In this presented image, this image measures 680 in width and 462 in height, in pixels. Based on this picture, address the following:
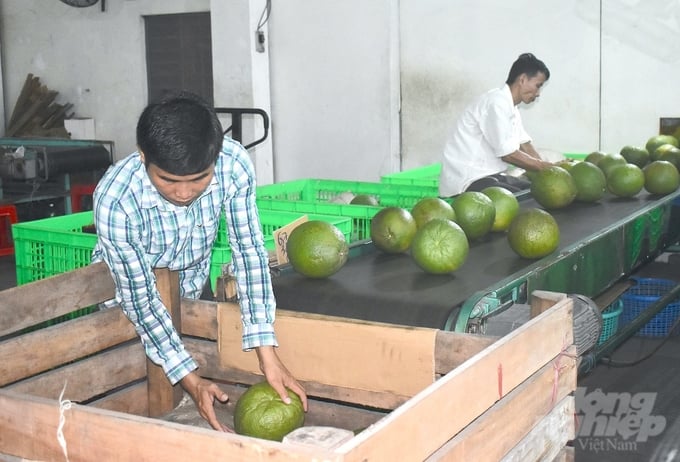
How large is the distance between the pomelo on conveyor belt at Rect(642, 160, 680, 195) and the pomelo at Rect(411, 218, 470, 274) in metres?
1.78

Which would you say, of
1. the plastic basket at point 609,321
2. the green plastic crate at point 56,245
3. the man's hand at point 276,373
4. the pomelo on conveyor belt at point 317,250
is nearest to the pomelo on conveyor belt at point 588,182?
the plastic basket at point 609,321

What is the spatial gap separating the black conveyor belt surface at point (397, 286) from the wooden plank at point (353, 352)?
8.5 inches

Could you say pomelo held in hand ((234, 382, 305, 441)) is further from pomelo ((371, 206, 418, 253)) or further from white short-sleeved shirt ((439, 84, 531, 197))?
white short-sleeved shirt ((439, 84, 531, 197))

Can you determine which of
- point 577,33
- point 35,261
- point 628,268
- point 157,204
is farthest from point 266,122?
point 157,204

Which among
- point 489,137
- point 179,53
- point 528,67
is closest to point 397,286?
point 489,137

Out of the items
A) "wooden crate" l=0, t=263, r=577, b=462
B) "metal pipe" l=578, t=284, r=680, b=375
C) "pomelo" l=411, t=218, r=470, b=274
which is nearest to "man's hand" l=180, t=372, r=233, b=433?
"wooden crate" l=0, t=263, r=577, b=462

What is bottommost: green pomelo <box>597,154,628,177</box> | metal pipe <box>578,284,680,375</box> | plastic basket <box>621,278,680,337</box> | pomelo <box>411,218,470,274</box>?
plastic basket <box>621,278,680,337</box>

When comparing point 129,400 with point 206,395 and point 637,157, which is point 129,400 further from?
point 637,157

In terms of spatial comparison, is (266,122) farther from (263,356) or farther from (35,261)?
(263,356)

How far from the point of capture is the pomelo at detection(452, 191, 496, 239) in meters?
2.85

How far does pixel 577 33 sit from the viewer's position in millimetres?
6484

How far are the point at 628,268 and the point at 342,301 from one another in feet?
5.30

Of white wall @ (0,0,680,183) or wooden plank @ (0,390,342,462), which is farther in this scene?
white wall @ (0,0,680,183)

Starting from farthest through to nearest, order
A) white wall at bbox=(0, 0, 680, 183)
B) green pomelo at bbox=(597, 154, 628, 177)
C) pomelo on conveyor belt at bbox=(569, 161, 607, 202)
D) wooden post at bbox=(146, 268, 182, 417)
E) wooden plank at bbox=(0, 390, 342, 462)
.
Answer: white wall at bbox=(0, 0, 680, 183) < green pomelo at bbox=(597, 154, 628, 177) < pomelo on conveyor belt at bbox=(569, 161, 607, 202) < wooden post at bbox=(146, 268, 182, 417) < wooden plank at bbox=(0, 390, 342, 462)
